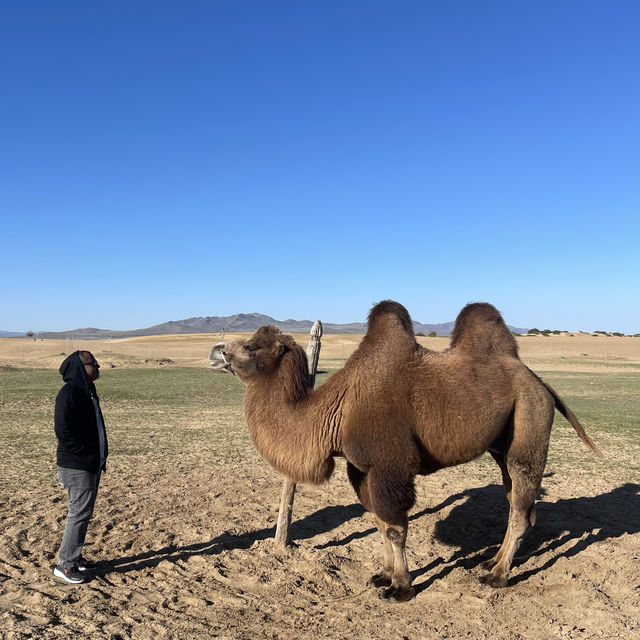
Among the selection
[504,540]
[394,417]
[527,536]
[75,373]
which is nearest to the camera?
[394,417]

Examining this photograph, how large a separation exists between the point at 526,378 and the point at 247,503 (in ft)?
14.7

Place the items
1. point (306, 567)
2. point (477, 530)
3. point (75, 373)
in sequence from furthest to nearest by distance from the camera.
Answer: point (477, 530)
point (306, 567)
point (75, 373)

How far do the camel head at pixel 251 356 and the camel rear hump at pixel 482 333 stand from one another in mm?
1819

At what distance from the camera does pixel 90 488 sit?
566 centimetres

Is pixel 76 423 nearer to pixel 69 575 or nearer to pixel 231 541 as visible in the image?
pixel 69 575

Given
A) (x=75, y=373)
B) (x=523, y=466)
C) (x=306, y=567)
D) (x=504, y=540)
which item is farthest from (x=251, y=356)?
(x=504, y=540)

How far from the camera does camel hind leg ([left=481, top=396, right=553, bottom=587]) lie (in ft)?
18.9

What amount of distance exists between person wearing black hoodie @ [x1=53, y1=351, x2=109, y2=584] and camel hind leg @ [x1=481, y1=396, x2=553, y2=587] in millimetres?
4101

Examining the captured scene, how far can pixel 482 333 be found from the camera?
623 centimetres

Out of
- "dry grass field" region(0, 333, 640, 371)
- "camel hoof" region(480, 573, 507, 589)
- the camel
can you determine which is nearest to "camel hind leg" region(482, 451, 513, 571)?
the camel

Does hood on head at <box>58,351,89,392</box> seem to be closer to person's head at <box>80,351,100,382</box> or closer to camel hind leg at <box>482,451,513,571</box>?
person's head at <box>80,351,100,382</box>

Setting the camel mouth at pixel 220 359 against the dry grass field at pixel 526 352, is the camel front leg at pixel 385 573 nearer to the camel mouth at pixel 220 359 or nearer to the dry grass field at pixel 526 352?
the camel mouth at pixel 220 359

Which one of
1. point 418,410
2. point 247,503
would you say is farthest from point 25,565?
point 418,410

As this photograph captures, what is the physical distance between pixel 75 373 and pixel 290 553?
314 centimetres
